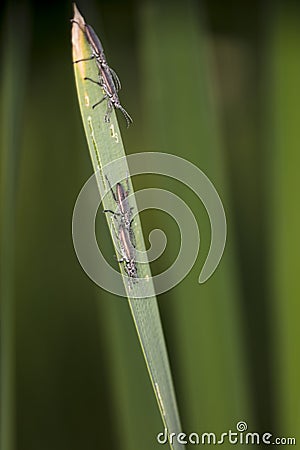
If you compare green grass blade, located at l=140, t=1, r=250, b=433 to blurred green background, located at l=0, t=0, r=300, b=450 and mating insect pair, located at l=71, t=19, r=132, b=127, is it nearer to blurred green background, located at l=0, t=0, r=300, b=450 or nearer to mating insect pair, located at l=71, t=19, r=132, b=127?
blurred green background, located at l=0, t=0, r=300, b=450

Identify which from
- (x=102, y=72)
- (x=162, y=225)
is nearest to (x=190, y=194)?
(x=162, y=225)

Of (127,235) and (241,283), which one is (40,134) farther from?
(127,235)

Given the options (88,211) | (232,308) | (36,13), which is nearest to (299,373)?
(232,308)

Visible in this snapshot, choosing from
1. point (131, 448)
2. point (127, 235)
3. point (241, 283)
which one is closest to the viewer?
point (127, 235)

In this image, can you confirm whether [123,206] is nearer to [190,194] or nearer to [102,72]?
[102,72]

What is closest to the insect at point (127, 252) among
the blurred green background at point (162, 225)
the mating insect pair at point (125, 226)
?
the mating insect pair at point (125, 226)

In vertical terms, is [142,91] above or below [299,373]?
above

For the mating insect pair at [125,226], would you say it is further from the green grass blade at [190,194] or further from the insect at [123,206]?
the green grass blade at [190,194]
